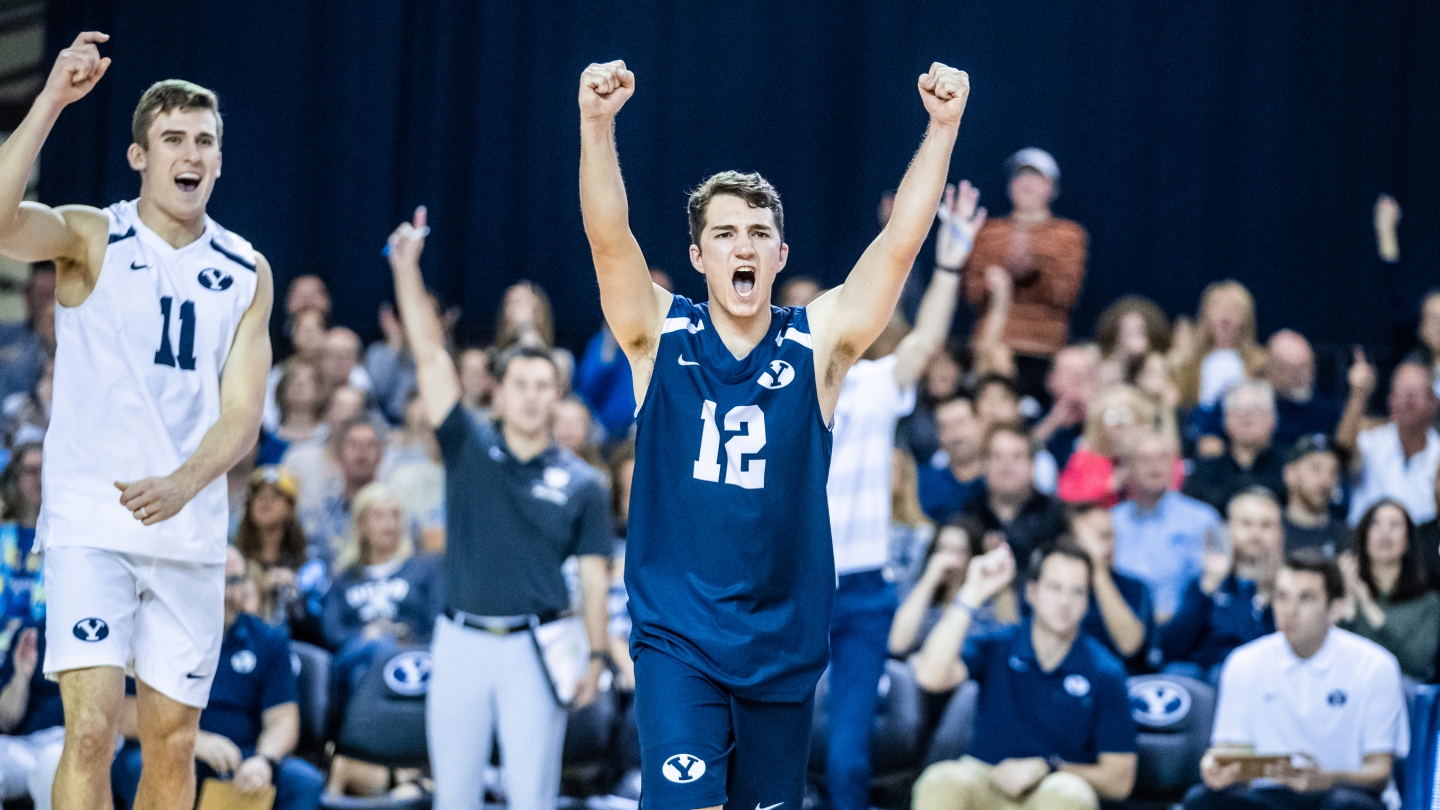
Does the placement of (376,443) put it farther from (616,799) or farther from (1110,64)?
(1110,64)

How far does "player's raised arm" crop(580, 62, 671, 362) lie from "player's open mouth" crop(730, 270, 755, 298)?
A: 0.23m

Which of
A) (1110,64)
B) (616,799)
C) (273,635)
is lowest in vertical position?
(616,799)

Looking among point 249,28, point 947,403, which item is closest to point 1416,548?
point 947,403

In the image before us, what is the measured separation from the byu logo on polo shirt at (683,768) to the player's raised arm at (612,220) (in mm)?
1081

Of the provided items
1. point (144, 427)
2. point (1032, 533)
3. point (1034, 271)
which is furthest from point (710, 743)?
point (1034, 271)

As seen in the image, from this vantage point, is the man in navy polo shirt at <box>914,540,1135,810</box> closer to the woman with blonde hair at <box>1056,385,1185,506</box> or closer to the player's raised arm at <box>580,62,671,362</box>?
the woman with blonde hair at <box>1056,385,1185,506</box>

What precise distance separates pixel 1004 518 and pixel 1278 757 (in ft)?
5.80

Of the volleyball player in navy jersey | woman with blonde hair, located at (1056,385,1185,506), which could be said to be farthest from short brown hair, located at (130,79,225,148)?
woman with blonde hair, located at (1056,385,1185,506)

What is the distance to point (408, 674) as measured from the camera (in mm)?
7285

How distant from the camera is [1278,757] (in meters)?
6.89

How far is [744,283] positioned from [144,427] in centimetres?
196

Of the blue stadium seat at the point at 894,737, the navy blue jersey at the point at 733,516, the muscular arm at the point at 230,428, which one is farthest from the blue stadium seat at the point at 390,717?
the navy blue jersey at the point at 733,516

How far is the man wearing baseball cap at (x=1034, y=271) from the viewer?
401 inches

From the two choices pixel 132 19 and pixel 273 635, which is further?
pixel 132 19
